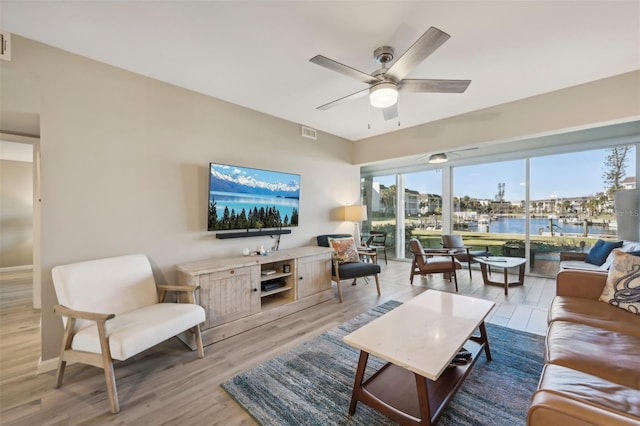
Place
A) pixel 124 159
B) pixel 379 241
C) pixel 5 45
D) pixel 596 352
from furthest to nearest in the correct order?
1. pixel 379 241
2. pixel 124 159
3. pixel 5 45
4. pixel 596 352

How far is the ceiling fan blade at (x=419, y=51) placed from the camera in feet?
5.33

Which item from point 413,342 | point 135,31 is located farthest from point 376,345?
point 135,31

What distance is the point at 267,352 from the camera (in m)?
2.44

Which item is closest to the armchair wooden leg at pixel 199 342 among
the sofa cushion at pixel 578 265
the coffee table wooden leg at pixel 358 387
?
the coffee table wooden leg at pixel 358 387

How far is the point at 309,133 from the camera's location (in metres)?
4.43

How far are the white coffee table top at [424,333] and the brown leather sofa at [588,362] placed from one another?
43 centimetres

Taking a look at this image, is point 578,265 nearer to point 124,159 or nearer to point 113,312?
point 113,312

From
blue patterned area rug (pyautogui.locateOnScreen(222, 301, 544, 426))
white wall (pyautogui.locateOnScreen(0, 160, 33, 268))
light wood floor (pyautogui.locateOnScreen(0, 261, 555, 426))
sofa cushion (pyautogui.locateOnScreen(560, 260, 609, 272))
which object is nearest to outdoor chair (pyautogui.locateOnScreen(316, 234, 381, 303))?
light wood floor (pyautogui.locateOnScreen(0, 261, 555, 426))

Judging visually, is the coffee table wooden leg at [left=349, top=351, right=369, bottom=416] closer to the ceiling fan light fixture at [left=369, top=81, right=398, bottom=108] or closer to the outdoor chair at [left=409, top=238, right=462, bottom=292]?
the ceiling fan light fixture at [left=369, top=81, right=398, bottom=108]

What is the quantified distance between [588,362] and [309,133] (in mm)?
4075

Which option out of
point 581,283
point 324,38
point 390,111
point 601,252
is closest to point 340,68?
point 324,38

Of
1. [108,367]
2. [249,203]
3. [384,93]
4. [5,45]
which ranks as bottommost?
[108,367]

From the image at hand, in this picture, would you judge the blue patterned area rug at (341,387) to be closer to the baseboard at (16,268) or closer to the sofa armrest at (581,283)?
the sofa armrest at (581,283)

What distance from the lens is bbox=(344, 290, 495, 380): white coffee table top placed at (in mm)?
1476
